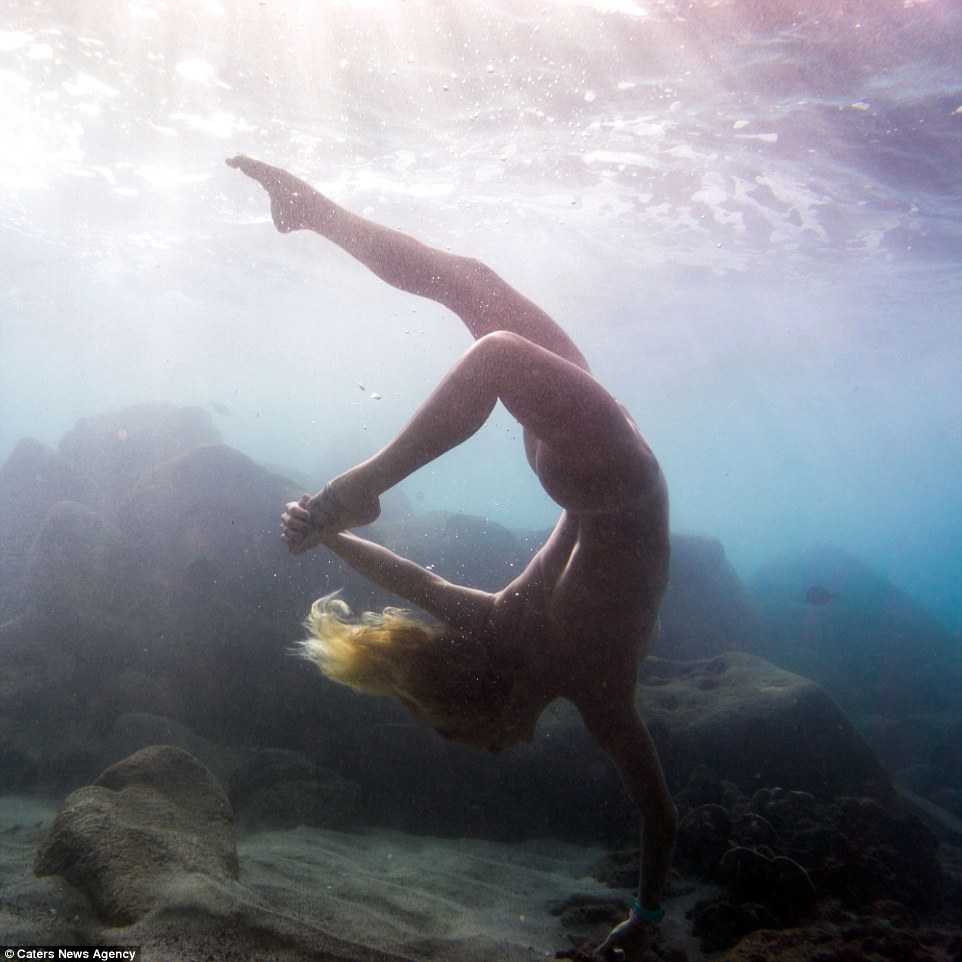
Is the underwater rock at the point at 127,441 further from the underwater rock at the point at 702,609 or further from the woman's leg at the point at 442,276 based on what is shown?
the woman's leg at the point at 442,276

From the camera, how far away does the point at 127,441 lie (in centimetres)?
2186

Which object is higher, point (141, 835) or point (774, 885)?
point (141, 835)

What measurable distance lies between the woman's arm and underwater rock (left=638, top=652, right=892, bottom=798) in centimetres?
518

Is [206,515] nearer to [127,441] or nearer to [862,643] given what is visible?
[127,441]

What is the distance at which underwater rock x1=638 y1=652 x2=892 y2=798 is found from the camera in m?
7.41

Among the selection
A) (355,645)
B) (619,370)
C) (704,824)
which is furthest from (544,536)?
(619,370)

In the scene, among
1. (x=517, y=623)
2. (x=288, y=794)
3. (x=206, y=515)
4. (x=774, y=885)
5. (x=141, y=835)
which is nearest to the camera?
(x=141, y=835)

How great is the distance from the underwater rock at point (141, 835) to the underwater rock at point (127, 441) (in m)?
18.4

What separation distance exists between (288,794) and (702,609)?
13.0 m

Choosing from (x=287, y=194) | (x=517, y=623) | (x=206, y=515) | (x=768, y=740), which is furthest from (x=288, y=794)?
(x=206, y=515)

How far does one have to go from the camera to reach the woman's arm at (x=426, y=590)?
3242mm

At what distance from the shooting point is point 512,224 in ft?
59.2

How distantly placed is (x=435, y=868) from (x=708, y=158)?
14718 mm

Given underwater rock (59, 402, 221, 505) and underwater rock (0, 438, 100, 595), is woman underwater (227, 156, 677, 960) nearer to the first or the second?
underwater rock (0, 438, 100, 595)
